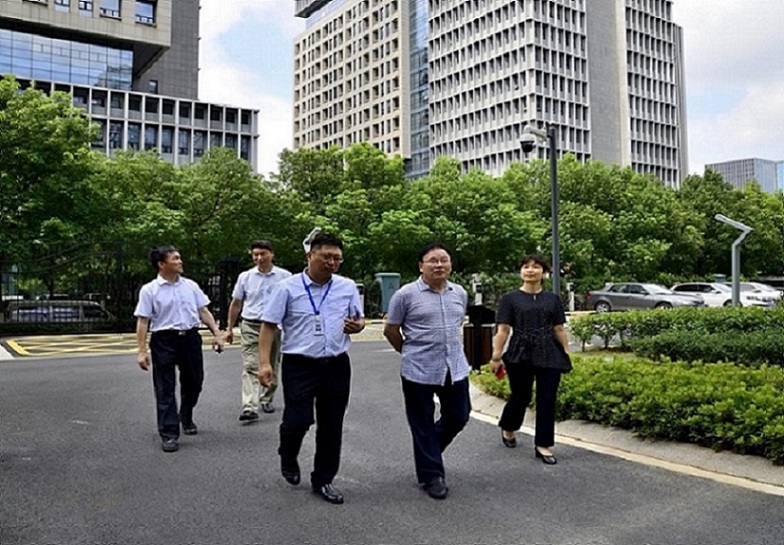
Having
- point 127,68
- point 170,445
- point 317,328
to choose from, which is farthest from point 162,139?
point 317,328

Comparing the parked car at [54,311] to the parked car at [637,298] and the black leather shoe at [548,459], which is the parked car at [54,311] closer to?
the black leather shoe at [548,459]

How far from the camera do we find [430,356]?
16.4 ft

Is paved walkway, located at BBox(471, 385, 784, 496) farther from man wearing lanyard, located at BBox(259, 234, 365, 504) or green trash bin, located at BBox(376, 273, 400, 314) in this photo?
green trash bin, located at BBox(376, 273, 400, 314)

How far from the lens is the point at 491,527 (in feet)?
14.1

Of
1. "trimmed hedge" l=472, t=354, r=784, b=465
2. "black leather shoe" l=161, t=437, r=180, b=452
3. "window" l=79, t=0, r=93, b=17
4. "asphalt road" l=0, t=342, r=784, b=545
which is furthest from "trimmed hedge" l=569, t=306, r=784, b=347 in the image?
"window" l=79, t=0, r=93, b=17

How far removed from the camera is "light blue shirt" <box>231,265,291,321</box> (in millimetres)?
7520

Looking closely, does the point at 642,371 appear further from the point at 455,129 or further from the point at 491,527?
the point at 455,129

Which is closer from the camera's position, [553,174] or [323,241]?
[323,241]

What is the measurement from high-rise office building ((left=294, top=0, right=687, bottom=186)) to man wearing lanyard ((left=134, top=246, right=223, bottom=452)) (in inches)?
3151

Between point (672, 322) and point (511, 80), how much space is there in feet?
257

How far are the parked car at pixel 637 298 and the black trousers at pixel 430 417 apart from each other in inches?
907

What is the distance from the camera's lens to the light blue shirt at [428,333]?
5000mm

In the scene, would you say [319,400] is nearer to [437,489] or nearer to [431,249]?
[437,489]

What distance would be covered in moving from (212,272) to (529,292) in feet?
58.3
